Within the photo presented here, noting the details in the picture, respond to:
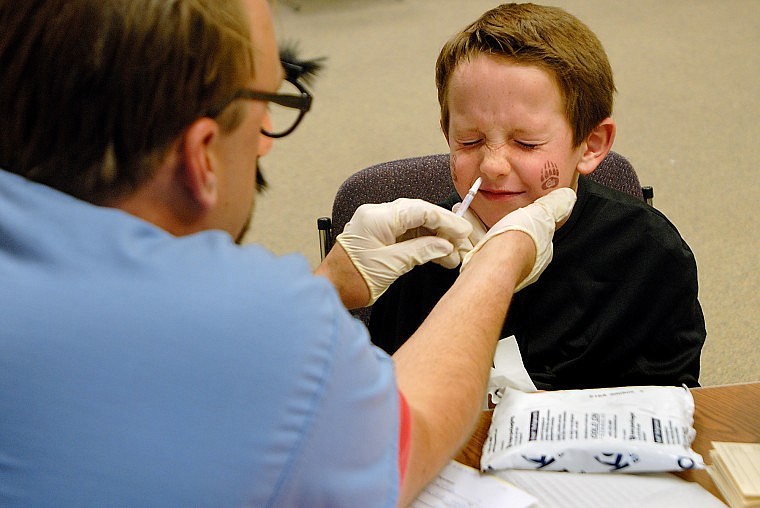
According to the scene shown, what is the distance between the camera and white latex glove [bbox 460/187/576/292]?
4.17 ft

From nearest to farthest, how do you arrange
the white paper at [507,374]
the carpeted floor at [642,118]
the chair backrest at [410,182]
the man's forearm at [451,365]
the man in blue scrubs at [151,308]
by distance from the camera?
the man in blue scrubs at [151,308], the man's forearm at [451,365], the white paper at [507,374], the chair backrest at [410,182], the carpeted floor at [642,118]

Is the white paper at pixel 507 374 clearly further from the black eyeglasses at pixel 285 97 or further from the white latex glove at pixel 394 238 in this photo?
the black eyeglasses at pixel 285 97

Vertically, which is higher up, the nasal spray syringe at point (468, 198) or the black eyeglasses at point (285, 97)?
the black eyeglasses at point (285, 97)

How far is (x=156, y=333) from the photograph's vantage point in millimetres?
683

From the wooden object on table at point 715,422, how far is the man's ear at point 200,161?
480mm

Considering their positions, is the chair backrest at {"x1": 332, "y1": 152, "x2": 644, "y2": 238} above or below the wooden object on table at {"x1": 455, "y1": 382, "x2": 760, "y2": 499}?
below

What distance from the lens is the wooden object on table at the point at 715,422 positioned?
1.04m

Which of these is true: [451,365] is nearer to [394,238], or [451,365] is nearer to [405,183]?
[394,238]

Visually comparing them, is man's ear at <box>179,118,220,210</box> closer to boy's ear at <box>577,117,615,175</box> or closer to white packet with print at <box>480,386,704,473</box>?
white packet with print at <box>480,386,704,473</box>

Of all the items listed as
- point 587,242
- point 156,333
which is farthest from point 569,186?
point 156,333

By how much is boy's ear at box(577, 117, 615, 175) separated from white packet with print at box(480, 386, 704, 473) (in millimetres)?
484

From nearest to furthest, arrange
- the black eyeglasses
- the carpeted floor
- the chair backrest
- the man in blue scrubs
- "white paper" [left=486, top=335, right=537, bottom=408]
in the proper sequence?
1. the man in blue scrubs
2. the black eyeglasses
3. "white paper" [left=486, top=335, right=537, bottom=408]
4. the chair backrest
5. the carpeted floor

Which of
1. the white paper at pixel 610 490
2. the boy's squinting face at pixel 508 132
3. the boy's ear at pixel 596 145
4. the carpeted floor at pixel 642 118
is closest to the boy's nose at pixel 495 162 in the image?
the boy's squinting face at pixel 508 132

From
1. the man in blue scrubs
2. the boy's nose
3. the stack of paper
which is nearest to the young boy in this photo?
the boy's nose
